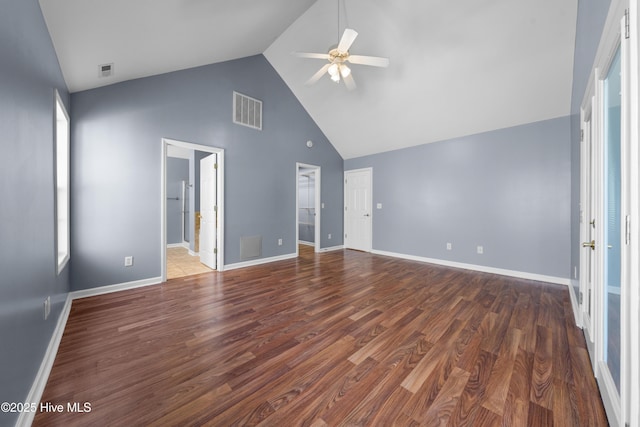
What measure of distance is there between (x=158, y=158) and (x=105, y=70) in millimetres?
1074

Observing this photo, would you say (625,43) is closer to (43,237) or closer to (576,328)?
(576,328)

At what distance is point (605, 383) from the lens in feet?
4.29

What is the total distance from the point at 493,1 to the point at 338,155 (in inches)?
153

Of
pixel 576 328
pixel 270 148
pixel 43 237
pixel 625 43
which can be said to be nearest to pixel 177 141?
pixel 270 148

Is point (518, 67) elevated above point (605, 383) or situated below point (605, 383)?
above

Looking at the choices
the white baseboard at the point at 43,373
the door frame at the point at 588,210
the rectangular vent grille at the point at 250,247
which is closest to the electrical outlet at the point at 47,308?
the white baseboard at the point at 43,373

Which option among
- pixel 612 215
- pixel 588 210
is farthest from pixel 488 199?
pixel 612 215

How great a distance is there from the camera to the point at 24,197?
4.25 feet

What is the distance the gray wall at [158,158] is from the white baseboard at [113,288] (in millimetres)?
61

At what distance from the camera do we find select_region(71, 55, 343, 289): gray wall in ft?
9.31

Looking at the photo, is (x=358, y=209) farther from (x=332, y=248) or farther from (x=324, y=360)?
(x=324, y=360)

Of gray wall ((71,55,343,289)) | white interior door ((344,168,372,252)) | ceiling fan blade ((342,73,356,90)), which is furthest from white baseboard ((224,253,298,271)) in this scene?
ceiling fan blade ((342,73,356,90))

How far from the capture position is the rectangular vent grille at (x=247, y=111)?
4102 mm

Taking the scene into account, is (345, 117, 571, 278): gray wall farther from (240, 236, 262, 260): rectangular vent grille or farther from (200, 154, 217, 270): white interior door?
(200, 154, 217, 270): white interior door
